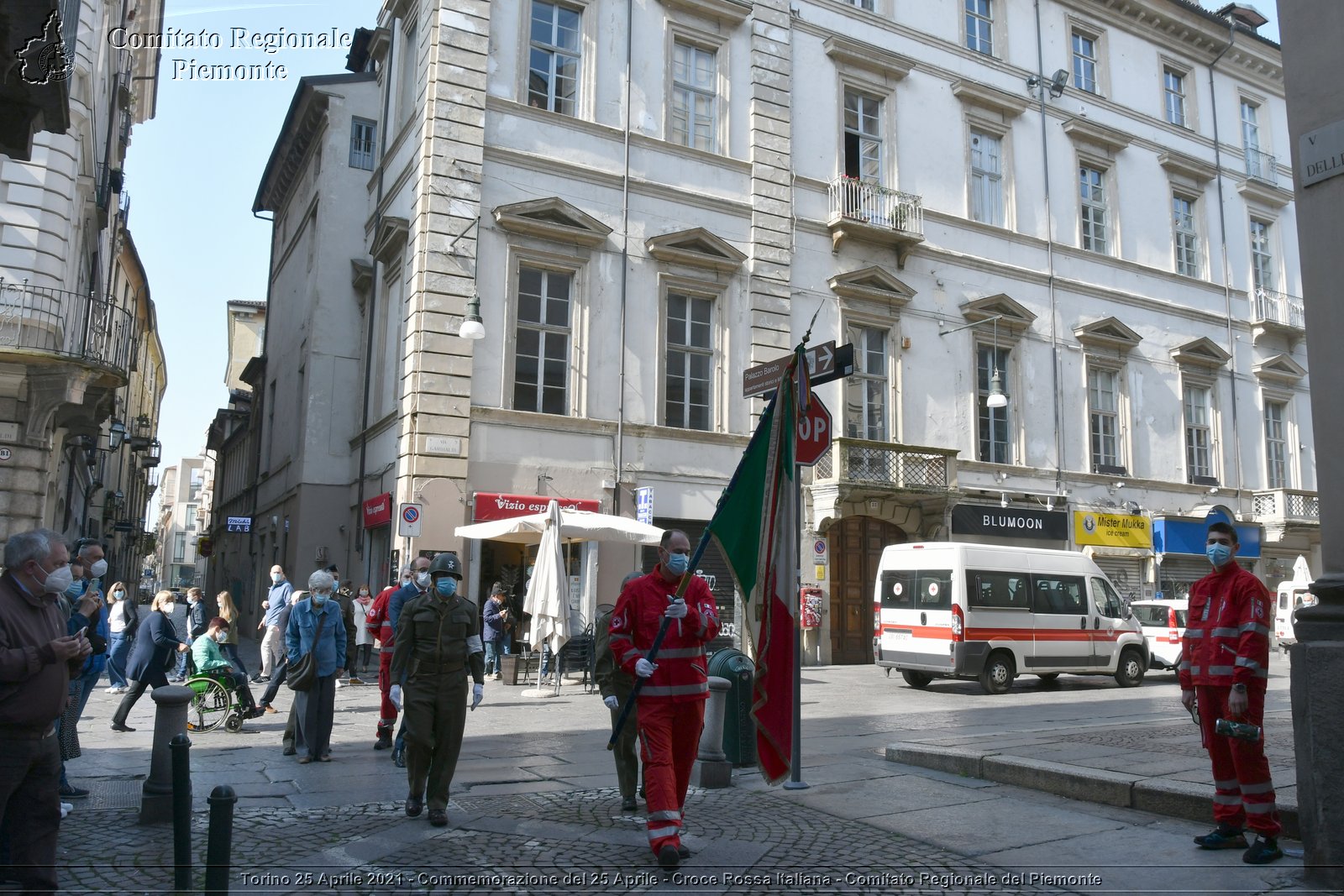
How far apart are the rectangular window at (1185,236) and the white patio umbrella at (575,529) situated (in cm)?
2052

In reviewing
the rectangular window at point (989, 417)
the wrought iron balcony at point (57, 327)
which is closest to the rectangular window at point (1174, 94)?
the rectangular window at point (989, 417)

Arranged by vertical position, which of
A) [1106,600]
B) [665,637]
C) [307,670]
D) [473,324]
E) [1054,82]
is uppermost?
[1054,82]

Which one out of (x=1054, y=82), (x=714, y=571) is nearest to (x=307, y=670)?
(x=714, y=571)

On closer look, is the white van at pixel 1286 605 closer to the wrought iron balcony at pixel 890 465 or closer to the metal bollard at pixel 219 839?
the wrought iron balcony at pixel 890 465

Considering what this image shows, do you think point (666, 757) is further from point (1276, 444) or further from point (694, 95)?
point (1276, 444)

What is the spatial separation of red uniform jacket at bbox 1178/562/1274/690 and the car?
16.3m

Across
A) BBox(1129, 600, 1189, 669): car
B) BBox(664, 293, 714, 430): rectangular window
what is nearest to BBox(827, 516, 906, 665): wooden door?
BBox(664, 293, 714, 430): rectangular window

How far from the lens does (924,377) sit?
2444 cm

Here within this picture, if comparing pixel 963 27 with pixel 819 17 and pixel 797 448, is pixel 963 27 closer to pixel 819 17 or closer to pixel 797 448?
pixel 819 17

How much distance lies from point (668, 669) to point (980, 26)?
82.7 ft

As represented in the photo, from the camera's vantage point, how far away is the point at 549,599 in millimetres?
15727

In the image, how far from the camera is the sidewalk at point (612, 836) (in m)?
5.67

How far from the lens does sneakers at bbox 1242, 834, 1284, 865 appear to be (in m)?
5.89

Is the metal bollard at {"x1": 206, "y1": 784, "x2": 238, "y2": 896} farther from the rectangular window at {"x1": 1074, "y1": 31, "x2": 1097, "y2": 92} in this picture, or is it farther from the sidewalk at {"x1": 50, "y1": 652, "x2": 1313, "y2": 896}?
the rectangular window at {"x1": 1074, "y1": 31, "x2": 1097, "y2": 92}
